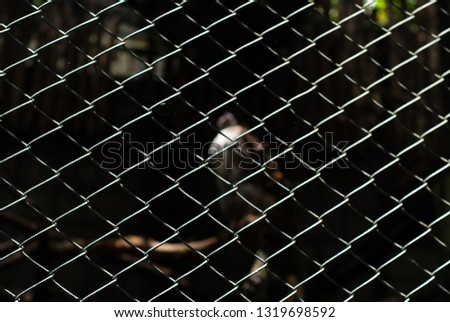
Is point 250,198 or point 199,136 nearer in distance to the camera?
point 250,198

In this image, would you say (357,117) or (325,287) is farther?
(357,117)

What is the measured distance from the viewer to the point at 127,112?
3459mm

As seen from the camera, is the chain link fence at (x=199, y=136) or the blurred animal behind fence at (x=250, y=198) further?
the chain link fence at (x=199, y=136)

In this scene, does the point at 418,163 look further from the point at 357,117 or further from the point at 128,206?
the point at 128,206

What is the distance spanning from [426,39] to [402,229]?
4.54ft

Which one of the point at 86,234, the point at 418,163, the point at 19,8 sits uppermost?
the point at 418,163

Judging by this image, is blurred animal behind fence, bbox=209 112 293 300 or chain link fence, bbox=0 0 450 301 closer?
blurred animal behind fence, bbox=209 112 293 300

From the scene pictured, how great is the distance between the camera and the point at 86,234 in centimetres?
352
